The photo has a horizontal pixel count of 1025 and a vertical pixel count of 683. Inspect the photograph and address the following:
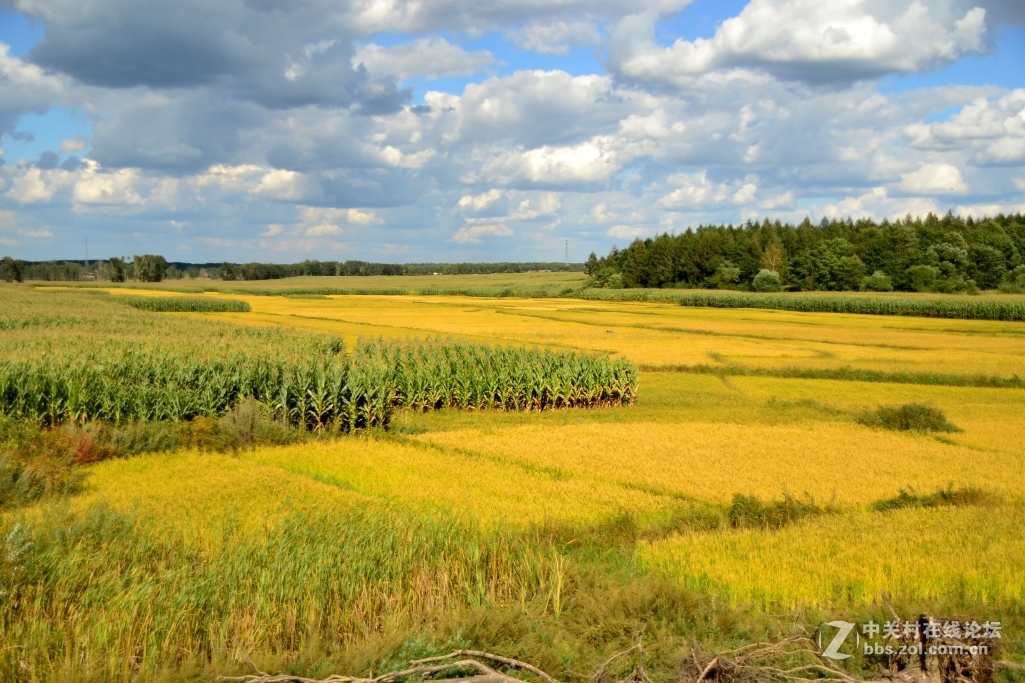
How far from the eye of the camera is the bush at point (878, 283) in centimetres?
8869

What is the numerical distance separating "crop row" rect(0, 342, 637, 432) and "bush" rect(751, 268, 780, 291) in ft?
254

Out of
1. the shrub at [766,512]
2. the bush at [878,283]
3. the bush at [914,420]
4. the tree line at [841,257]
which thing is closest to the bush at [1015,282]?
the tree line at [841,257]

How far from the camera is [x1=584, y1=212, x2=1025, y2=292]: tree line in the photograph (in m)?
86.9

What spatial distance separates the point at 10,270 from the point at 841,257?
147 meters

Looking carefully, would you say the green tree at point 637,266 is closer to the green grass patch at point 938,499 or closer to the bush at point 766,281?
the bush at point 766,281

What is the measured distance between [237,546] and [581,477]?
306 inches

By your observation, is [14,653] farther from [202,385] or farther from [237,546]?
[202,385]

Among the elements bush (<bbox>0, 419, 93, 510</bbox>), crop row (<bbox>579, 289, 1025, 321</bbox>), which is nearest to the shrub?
bush (<bbox>0, 419, 93, 510</bbox>)

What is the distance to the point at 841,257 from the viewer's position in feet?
303

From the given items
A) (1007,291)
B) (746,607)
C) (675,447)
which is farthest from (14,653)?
(1007,291)

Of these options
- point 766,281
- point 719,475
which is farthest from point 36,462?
point 766,281

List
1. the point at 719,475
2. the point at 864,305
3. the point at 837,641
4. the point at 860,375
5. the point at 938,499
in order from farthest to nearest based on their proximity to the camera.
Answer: the point at 864,305, the point at 860,375, the point at 719,475, the point at 938,499, the point at 837,641

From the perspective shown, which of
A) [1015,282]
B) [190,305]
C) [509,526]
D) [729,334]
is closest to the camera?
[509,526]

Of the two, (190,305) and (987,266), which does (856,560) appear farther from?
(987,266)
